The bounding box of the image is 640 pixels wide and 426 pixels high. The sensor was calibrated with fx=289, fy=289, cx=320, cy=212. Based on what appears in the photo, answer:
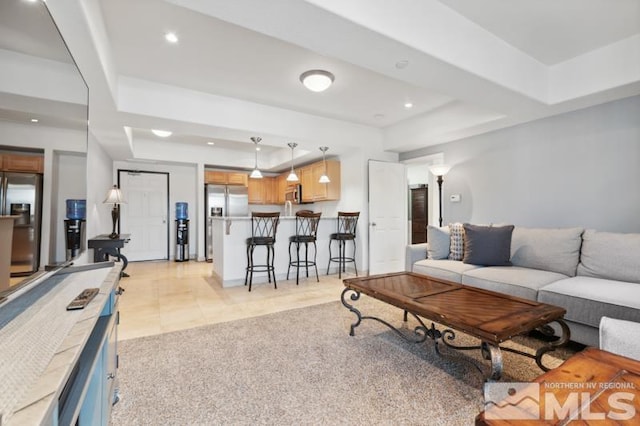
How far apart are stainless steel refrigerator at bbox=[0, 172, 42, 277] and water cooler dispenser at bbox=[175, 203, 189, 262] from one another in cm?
555

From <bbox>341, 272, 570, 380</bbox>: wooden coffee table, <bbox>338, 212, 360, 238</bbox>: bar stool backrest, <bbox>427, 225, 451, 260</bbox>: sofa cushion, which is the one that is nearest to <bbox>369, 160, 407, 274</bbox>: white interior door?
<bbox>338, 212, 360, 238</bbox>: bar stool backrest

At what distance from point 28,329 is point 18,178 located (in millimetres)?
588

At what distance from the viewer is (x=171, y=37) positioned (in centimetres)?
244

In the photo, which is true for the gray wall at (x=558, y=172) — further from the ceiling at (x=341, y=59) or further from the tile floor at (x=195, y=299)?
the tile floor at (x=195, y=299)

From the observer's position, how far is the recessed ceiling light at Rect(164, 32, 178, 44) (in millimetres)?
2400

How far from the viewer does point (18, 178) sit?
1.11 metres

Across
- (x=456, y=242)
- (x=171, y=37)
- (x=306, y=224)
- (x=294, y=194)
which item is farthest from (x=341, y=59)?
(x=294, y=194)

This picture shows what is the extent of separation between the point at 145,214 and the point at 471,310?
6.78m

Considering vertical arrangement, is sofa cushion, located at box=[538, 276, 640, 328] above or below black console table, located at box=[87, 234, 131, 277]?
below

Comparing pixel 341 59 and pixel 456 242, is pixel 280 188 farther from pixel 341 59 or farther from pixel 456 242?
pixel 341 59

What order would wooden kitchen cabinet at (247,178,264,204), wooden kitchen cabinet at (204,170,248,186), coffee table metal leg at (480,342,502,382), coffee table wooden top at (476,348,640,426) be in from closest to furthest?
coffee table wooden top at (476,348,640,426)
coffee table metal leg at (480,342,502,382)
wooden kitchen cabinet at (204,170,248,186)
wooden kitchen cabinet at (247,178,264,204)

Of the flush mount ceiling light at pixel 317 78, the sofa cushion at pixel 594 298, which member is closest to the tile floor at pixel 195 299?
the sofa cushion at pixel 594 298

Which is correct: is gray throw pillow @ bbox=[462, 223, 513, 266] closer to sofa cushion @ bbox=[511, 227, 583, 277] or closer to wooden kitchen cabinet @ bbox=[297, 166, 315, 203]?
sofa cushion @ bbox=[511, 227, 583, 277]

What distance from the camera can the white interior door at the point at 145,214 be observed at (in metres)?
6.33
